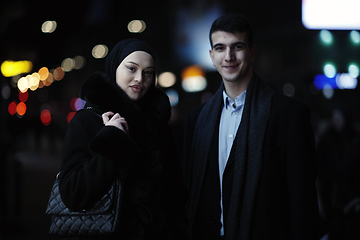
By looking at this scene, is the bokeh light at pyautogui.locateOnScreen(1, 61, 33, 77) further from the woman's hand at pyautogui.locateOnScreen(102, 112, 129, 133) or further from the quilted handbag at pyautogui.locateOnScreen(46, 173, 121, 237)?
the quilted handbag at pyautogui.locateOnScreen(46, 173, 121, 237)

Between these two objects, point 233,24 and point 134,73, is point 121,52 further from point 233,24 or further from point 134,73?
point 233,24

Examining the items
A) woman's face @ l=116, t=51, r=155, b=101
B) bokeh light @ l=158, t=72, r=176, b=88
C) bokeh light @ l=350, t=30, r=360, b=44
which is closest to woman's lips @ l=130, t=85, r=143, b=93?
woman's face @ l=116, t=51, r=155, b=101

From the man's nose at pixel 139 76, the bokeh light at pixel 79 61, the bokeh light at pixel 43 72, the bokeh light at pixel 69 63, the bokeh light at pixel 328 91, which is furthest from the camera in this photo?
the bokeh light at pixel 43 72

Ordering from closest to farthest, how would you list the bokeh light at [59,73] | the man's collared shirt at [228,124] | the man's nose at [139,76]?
1. the man's nose at [139,76]
2. the man's collared shirt at [228,124]
3. the bokeh light at [59,73]

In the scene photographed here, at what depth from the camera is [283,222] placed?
287cm

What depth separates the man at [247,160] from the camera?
2828mm

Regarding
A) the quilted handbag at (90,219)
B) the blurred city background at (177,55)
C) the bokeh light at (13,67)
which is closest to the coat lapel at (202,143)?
the quilted handbag at (90,219)

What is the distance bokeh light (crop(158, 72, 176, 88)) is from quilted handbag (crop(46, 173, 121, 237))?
2735 centimetres

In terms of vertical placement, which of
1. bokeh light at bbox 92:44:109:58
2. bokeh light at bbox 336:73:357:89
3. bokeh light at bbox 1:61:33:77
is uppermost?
bokeh light at bbox 92:44:109:58

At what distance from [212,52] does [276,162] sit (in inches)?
42.3

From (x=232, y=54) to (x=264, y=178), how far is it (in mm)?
1016

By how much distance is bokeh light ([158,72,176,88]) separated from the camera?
29578 millimetres

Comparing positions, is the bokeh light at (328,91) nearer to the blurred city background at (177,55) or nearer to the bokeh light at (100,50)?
the blurred city background at (177,55)

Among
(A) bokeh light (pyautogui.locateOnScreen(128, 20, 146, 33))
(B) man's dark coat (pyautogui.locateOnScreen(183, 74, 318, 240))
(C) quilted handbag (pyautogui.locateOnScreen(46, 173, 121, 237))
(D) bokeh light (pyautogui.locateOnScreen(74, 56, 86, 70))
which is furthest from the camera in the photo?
(D) bokeh light (pyautogui.locateOnScreen(74, 56, 86, 70))
